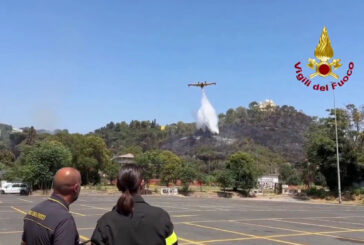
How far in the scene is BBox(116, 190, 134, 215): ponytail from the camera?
312 cm

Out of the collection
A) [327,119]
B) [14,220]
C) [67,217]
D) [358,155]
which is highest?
[327,119]

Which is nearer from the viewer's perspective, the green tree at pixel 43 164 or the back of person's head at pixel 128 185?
the back of person's head at pixel 128 185

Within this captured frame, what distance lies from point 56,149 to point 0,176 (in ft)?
90.4

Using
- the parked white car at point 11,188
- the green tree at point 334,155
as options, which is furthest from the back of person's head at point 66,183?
the parked white car at point 11,188

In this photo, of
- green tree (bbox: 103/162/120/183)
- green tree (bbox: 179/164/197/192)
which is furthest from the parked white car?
green tree (bbox: 103/162/120/183)

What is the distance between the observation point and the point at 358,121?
5588cm

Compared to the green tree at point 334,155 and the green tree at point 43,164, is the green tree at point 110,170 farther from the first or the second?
the green tree at point 334,155

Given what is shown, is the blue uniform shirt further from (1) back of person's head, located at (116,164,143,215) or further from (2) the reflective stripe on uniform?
(2) the reflective stripe on uniform

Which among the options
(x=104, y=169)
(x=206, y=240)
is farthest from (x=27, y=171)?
(x=206, y=240)

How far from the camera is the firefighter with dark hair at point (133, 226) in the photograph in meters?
3.11

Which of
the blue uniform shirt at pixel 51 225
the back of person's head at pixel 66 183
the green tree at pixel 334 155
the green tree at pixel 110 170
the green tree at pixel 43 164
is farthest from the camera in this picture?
the green tree at pixel 110 170

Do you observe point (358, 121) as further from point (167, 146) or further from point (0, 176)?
point (167, 146)

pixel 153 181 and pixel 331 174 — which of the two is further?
pixel 153 181

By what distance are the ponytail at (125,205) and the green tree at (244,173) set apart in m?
49.1
